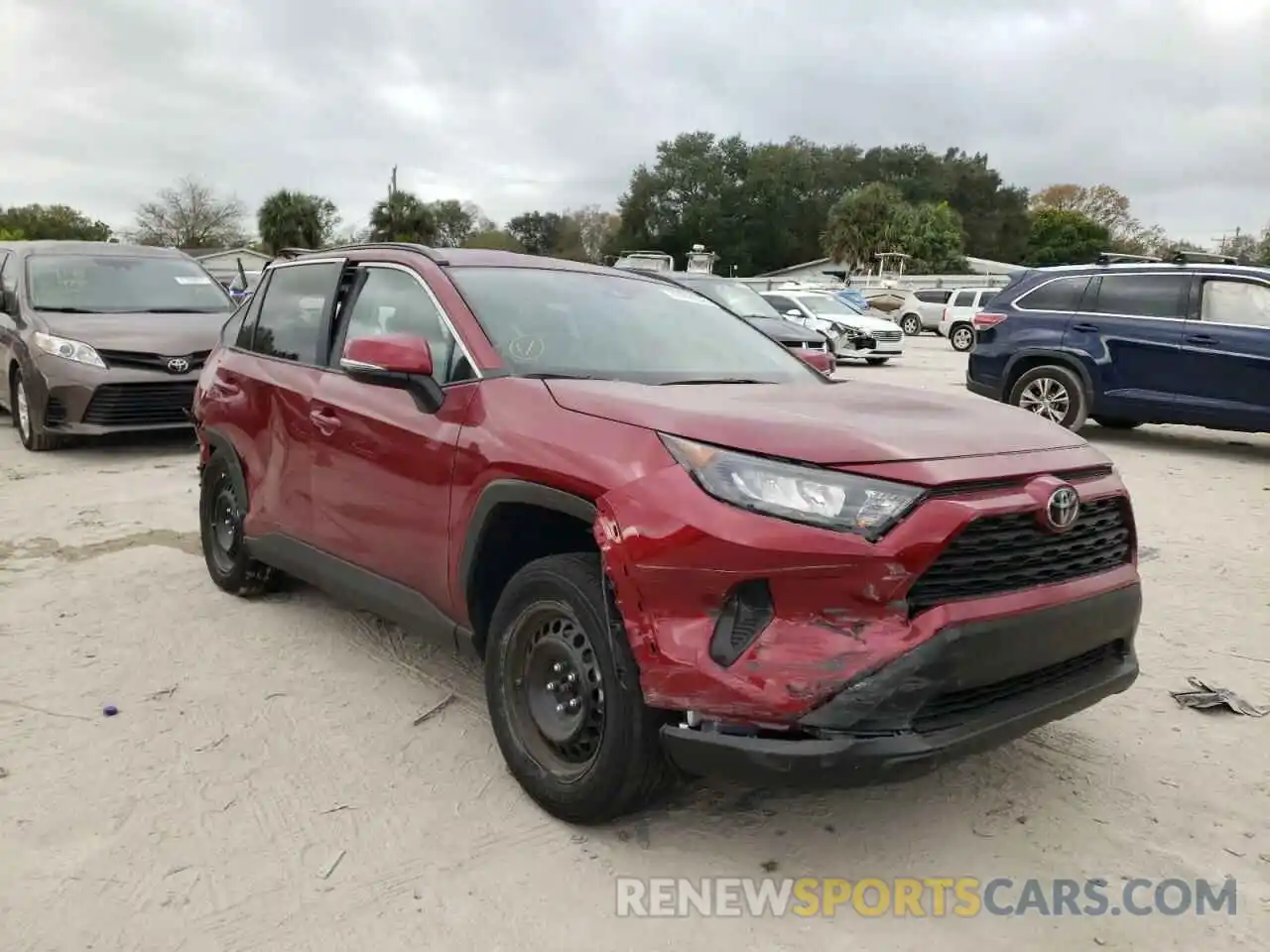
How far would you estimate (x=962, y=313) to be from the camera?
26797mm

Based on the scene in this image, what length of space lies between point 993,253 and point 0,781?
275 feet

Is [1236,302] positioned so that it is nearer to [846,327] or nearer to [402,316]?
[402,316]

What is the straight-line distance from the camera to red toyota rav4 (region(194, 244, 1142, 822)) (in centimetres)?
237

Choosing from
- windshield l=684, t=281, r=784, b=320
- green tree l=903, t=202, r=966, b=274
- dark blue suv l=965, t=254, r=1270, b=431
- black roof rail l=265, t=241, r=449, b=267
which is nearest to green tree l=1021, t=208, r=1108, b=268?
green tree l=903, t=202, r=966, b=274

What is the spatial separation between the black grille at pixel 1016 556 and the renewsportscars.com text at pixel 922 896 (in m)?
0.82

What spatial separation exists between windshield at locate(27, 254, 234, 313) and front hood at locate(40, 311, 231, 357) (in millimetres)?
243

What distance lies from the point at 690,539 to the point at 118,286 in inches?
346

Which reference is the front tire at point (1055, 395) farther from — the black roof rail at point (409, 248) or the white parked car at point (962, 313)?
the white parked car at point (962, 313)

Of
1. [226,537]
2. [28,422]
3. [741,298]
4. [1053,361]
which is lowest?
[226,537]

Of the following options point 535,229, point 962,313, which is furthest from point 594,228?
point 962,313

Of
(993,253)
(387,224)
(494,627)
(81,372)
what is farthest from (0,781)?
(993,253)

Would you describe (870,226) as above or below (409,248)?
above

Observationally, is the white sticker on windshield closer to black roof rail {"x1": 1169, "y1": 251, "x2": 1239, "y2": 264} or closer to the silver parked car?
black roof rail {"x1": 1169, "y1": 251, "x2": 1239, "y2": 264}

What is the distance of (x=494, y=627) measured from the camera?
3.08m
